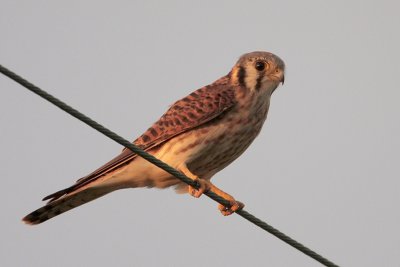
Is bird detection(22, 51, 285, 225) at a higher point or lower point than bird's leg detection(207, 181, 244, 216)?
higher

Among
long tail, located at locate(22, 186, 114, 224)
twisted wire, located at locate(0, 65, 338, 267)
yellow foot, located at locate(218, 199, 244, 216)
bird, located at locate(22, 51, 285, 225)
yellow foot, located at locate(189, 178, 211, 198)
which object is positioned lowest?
twisted wire, located at locate(0, 65, 338, 267)

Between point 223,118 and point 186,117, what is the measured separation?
1.07 ft

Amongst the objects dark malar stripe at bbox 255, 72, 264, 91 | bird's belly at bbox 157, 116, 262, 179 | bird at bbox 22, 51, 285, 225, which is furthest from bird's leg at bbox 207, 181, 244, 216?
dark malar stripe at bbox 255, 72, 264, 91

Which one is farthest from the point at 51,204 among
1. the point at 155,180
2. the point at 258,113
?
the point at 258,113

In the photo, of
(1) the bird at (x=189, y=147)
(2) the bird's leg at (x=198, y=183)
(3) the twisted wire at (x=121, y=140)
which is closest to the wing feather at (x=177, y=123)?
(1) the bird at (x=189, y=147)

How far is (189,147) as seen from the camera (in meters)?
6.87

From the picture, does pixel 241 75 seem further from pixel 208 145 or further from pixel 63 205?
pixel 63 205

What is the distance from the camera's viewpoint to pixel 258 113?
7160 mm

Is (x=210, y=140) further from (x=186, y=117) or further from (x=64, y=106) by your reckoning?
(x=64, y=106)

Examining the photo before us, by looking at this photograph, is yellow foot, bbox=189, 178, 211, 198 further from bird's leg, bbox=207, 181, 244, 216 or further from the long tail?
the long tail

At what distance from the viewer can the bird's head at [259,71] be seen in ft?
24.4

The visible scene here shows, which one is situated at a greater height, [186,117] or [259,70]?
[259,70]

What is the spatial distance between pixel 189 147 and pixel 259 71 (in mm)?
1201

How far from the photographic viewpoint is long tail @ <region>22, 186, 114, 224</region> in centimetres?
705
